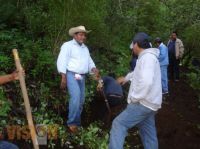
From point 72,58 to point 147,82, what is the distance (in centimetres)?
207

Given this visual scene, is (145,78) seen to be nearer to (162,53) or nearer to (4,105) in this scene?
(4,105)

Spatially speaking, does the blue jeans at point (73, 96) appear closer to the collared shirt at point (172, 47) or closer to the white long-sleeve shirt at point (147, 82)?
the white long-sleeve shirt at point (147, 82)

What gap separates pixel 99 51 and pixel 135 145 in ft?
15.2

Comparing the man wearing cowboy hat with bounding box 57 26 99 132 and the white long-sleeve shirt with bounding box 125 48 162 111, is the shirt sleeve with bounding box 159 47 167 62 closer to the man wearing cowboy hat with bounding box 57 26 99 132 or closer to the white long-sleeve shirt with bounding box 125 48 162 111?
the man wearing cowboy hat with bounding box 57 26 99 132

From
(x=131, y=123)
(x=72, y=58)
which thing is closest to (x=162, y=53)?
(x=72, y=58)

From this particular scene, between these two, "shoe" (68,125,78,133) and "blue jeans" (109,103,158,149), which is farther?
"shoe" (68,125,78,133)

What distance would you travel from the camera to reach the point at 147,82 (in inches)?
224

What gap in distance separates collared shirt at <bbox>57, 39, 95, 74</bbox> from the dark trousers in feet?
26.9

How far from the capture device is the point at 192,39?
18422 millimetres

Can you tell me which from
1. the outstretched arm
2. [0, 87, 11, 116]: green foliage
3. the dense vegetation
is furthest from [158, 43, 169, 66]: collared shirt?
the outstretched arm

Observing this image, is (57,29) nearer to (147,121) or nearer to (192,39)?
(147,121)

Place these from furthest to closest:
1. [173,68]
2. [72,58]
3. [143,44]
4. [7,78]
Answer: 1. [173,68]
2. [72,58]
3. [143,44]
4. [7,78]

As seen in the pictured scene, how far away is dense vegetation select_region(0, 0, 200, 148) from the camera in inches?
303

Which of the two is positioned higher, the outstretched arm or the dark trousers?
the outstretched arm
